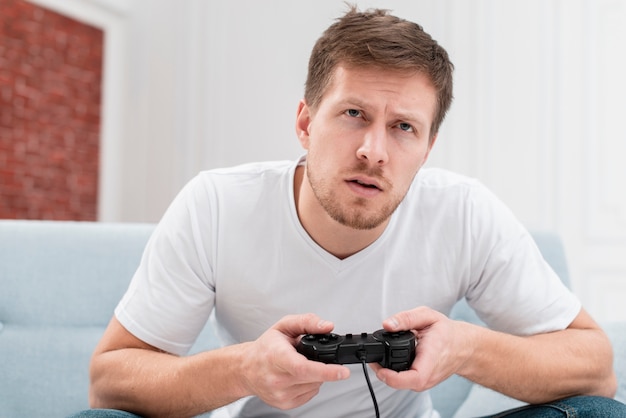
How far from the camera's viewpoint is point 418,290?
1.31 m

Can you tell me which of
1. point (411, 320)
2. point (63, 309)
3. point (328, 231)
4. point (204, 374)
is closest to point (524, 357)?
point (411, 320)

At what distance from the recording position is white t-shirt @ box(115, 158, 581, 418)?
4.17ft

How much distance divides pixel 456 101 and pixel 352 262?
229cm

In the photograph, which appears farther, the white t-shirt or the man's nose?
the white t-shirt

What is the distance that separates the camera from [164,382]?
1144mm

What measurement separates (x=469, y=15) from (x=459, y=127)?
545 millimetres

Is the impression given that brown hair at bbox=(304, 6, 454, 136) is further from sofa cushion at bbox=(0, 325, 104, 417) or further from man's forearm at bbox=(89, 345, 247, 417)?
sofa cushion at bbox=(0, 325, 104, 417)

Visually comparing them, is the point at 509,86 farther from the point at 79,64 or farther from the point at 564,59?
the point at 79,64

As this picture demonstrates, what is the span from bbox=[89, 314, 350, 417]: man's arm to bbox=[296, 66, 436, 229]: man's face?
12.0 inches

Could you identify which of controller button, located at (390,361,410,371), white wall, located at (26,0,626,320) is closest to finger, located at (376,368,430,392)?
controller button, located at (390,361,410,371)

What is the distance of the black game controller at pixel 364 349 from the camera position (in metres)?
0.93

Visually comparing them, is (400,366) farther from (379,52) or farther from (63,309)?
(63,309)

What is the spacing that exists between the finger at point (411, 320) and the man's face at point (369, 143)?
235 mm

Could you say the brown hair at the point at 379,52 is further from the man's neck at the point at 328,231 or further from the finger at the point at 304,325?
the finger at the point at 304,325
